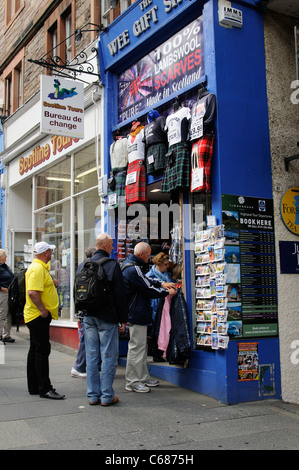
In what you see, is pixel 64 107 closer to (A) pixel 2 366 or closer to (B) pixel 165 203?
(B) pixel 165 203

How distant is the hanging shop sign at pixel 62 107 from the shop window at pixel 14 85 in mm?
5573

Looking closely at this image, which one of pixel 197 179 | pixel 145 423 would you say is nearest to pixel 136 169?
pixel 197 179

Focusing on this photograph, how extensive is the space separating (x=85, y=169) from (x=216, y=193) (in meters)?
4.50

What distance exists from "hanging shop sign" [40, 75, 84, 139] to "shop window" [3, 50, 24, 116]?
5.57 meters

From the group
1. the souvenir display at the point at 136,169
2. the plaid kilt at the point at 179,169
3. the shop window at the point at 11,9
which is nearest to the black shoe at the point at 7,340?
the souvenir display at the point at 136,169

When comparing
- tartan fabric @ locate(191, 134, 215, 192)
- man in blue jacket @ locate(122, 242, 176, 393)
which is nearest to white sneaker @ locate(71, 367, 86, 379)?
man in blue jacket @ locate(122, 242, 176, 393)

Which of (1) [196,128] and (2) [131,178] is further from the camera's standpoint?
(2) [131,178]

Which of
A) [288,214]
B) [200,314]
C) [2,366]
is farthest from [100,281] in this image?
[2,366]

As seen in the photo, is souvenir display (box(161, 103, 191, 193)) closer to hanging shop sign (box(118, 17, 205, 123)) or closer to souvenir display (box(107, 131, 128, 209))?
hanging shop sign (box(118, 17, 205, 123))

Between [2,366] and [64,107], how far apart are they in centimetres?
465

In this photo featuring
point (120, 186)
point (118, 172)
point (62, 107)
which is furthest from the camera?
point (62, 107)

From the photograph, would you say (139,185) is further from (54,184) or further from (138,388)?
(54,184)

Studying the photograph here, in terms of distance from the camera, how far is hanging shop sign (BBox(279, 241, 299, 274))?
6.40 metres

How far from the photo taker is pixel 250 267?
611 cm
